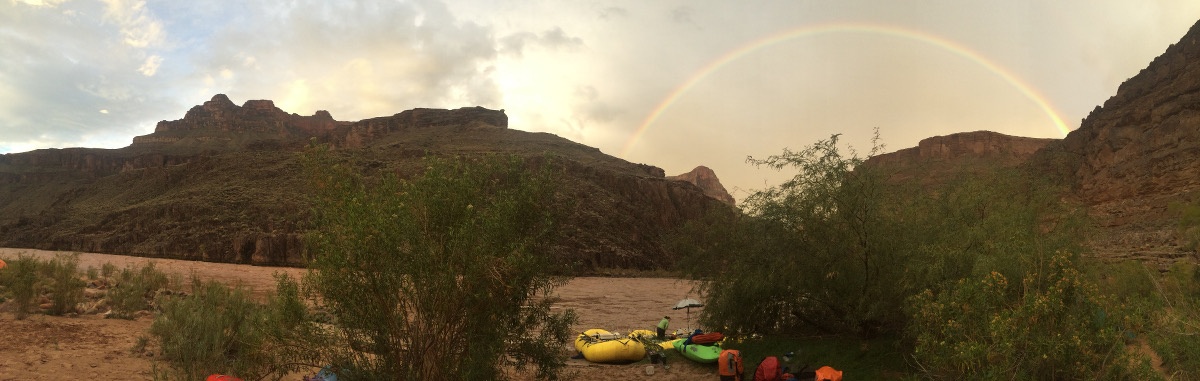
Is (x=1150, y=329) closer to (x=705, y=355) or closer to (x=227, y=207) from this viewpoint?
(x=705, y=355)

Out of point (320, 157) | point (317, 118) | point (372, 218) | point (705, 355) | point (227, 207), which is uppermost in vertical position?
point (317, 118)

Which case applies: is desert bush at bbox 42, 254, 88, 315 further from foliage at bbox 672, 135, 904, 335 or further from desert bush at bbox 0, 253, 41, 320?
foliage at bbox 672, 135, 904, 335

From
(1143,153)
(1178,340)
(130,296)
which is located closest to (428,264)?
(1178,340)

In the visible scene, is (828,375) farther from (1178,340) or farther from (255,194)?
(255,194)

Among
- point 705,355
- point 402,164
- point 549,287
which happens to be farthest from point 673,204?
point 549,287

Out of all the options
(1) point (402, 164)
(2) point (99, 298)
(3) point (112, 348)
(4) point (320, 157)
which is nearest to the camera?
(4) point (320, 157)

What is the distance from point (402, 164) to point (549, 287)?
249ft

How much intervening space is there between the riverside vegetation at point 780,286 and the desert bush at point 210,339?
1.9 inches

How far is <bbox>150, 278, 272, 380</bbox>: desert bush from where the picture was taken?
9.84 m

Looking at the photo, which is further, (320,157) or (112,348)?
(112,348)

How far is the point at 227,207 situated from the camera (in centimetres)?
7575

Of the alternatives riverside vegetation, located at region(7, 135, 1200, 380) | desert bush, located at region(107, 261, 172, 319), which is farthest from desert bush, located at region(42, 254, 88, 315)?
desert bush, located at region(107, 261, 172, 319)

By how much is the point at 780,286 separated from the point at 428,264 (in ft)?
29.5

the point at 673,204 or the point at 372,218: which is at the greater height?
the point at 673,204
